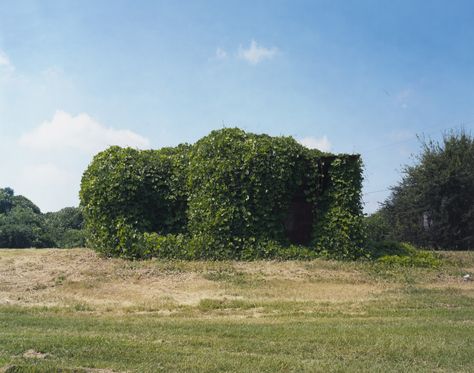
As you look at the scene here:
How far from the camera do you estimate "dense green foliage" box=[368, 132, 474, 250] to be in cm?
2178

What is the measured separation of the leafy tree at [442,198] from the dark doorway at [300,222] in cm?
655

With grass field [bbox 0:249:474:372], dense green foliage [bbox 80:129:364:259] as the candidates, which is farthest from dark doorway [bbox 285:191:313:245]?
grass field [bbox 0:249:474:372]

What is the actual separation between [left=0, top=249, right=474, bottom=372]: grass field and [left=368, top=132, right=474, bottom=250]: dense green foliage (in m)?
4.02

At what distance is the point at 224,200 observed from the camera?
16.2m

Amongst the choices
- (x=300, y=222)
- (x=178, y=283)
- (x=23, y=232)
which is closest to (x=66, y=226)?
(x=23, y=232)

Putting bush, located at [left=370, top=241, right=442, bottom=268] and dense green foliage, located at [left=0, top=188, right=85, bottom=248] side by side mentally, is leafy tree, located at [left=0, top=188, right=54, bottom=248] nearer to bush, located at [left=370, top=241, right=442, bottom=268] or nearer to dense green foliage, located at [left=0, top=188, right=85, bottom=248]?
dense green foliage, located at [left=0, top=188, right=85, bottom=248]

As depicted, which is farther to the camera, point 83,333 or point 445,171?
point 445,171

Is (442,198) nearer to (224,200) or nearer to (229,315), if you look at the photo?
(224,200)

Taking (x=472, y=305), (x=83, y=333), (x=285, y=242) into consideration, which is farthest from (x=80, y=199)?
(x=472, y=305)

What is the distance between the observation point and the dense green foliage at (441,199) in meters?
21.8

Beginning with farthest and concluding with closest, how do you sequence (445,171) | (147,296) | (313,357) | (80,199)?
1. (445,171)
2. (80,199)
3. (147,296)
4. (313,357)

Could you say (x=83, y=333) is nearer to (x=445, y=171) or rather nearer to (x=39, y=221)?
(x=445, y=171)

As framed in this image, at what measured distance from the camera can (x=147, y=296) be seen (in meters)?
12.5

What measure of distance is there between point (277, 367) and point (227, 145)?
10.9 metres
